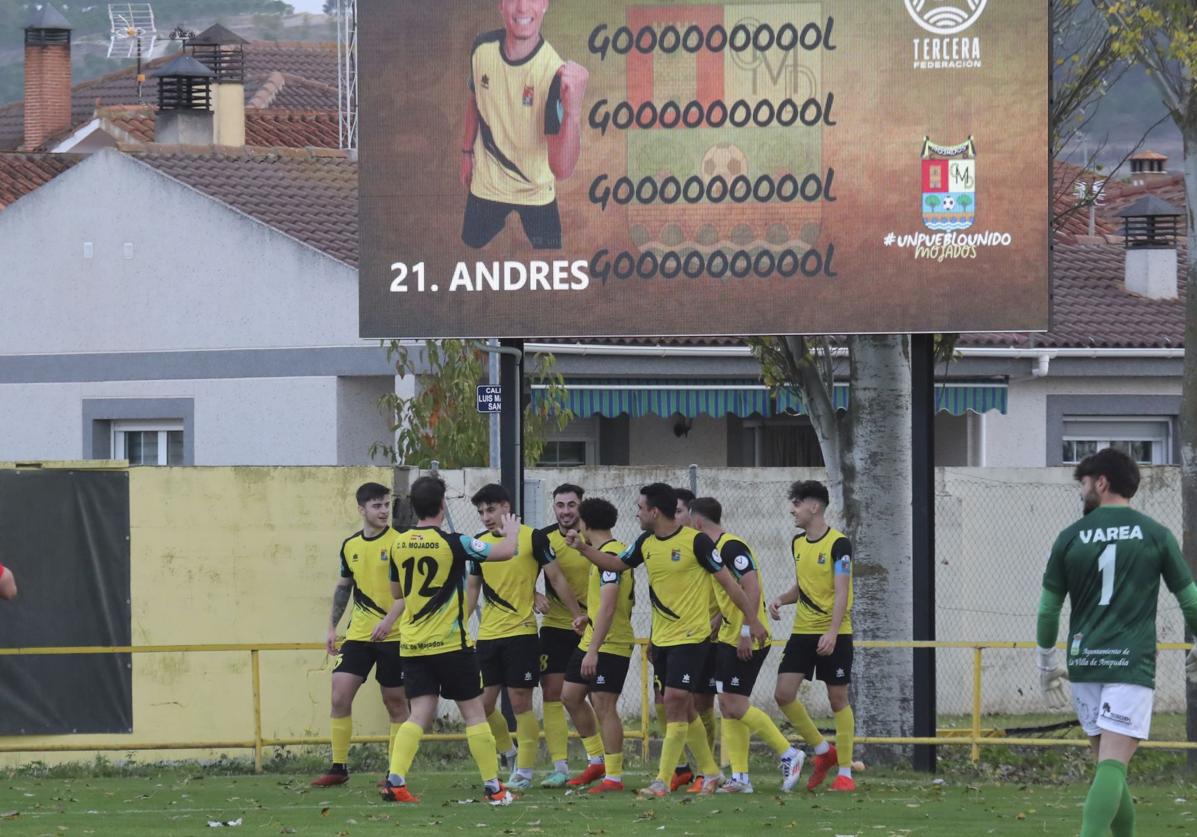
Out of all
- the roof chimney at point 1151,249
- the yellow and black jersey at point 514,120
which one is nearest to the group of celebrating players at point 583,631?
the yellow and black jersey at point 514,120

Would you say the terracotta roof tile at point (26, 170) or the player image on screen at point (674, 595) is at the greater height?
the terracotta roof tile at point (26, 170)

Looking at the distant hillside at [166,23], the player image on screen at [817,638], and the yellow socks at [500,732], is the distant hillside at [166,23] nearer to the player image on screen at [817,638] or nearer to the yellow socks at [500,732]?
the yellow socks at [500,732]

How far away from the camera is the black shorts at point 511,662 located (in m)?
13.3

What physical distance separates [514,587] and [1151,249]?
1737 centimetres

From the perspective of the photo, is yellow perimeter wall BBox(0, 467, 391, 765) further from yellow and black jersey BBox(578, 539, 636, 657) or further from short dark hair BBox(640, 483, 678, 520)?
short dark hair BBox(640, 483, 678, 520)

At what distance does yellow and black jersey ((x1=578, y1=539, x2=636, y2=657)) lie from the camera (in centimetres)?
1299

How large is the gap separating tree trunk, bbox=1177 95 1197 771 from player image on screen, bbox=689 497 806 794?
3854 mm

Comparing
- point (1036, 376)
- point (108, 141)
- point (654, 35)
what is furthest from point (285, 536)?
point (108, 141)

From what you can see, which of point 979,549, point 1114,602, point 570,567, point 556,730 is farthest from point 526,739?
point 979,549

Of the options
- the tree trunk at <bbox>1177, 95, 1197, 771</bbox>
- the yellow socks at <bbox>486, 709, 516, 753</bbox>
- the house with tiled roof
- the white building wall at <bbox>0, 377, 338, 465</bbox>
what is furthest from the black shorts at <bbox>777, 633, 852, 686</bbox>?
the white building wall at <bbox>0, 377, 338, 465</bbox>

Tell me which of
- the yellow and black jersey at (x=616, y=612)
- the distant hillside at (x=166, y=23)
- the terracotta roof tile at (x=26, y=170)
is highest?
the distant hillside at (x=166, y=23)

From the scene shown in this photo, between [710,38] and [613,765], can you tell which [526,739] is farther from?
[710,38]

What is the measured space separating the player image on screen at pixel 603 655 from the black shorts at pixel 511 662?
24cm

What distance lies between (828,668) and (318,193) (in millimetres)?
16762
